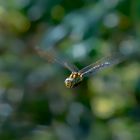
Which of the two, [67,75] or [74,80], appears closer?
[74,80]

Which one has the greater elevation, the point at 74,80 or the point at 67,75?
the point at 67,75

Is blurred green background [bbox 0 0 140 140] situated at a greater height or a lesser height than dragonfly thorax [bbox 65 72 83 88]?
greater

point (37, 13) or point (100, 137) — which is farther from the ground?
point (37, 13)

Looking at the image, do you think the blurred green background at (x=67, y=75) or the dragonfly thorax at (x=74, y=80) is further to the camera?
the blurred green background at (x=67, y=75)

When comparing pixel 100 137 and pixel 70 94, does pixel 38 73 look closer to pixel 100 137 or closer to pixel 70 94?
pixel 70 94

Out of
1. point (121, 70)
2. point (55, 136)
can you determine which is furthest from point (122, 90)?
point (55, 136)

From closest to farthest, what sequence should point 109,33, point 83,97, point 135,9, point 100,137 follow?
point 135,9, point 109,33, point 100,137, point 83,97

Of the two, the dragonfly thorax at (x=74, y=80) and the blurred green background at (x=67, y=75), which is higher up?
the blurred green background at (x=67, y=75)

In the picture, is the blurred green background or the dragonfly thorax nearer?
the dragonfly thorax
